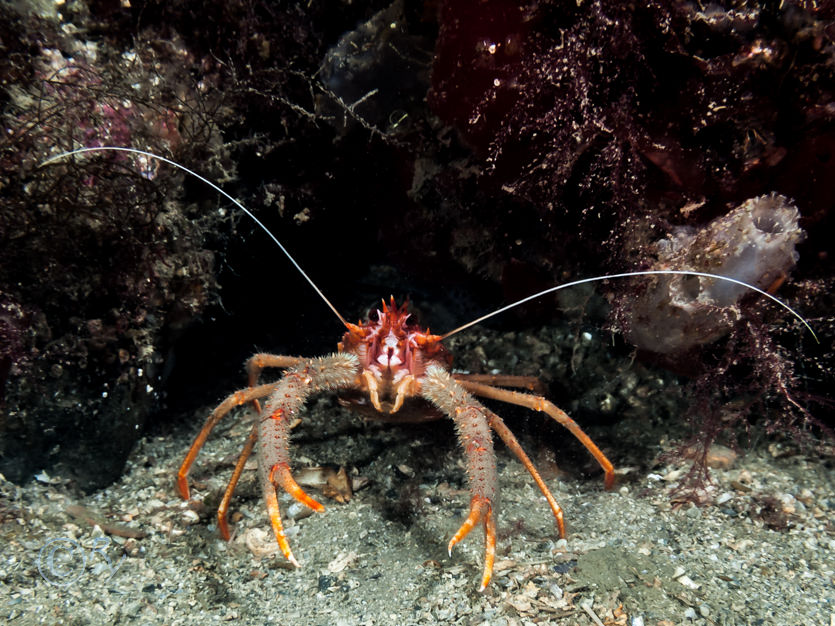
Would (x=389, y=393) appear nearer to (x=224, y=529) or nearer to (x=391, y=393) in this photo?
(x=391, y=393)

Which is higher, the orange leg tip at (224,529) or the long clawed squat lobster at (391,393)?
the long clawed squat lobster at (391,393)

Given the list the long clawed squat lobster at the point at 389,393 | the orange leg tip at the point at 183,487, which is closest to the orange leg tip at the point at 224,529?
the long clawed squat lobster at the point at 389,393

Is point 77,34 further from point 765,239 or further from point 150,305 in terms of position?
point 765,239

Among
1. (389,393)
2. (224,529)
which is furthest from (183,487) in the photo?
(389,393)

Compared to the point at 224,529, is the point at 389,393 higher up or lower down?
higher up

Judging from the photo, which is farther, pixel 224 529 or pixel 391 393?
pixel 391 393

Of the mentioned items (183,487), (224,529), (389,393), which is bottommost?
(224,529)

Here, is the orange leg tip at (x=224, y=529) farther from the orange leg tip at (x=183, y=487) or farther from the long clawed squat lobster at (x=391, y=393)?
the orange leg tip at (x=183, y=487)

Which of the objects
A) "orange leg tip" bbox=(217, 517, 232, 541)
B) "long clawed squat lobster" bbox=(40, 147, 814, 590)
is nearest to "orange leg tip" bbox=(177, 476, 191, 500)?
"long clawed squat lobster" bbox=(40, 147, 814, 590)

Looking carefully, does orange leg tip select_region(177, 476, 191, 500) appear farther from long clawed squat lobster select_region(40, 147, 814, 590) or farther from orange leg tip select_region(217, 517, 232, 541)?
orange leg tip select_region(217, 517, 232, 541)

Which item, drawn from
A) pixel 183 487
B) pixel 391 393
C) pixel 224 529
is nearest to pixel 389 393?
pixel 391 393

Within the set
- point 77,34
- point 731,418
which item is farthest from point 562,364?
point 77,34

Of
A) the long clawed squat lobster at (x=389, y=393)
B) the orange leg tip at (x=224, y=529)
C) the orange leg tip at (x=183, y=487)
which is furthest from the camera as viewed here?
the orange leg tip at (x=183, y=487)

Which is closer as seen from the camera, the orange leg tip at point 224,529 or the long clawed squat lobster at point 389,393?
the long clawed squat lobster at point 389,393
